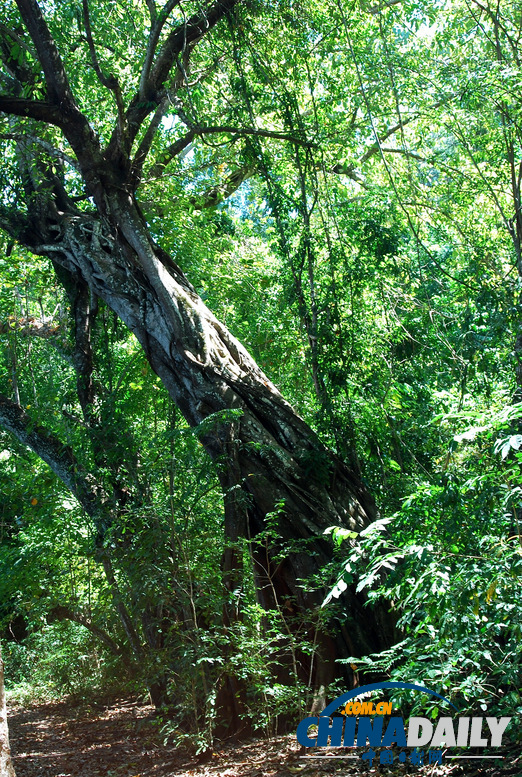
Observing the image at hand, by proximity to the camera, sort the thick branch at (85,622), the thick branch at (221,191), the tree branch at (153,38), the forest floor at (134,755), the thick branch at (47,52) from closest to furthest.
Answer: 1. the forest floor at (134,755)
2. the thick branch at (47,52)
3. the tree branch at (153,38)
4. the thick branch at (85,622)
5. the thick branch at (221,191)

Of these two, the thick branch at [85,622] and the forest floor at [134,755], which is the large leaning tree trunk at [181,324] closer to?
the forest floor at [134,755]

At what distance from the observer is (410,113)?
7043 millimetres

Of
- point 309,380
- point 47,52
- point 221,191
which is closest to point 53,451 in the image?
point 309,380

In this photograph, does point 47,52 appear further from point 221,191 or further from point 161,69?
point 221,191

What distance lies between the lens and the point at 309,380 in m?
6.92

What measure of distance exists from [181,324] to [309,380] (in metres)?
2.00

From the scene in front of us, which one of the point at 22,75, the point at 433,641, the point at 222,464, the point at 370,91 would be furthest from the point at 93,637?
the point at 370,91

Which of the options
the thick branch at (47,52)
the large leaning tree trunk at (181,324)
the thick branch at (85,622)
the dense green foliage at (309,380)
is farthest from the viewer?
the thick branch at (85,622)

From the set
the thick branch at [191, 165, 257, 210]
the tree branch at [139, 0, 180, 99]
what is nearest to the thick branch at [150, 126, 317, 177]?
the tree branch at [139, 0, 180, 99]

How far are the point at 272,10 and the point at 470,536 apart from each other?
546cm

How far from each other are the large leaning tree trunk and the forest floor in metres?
0.63

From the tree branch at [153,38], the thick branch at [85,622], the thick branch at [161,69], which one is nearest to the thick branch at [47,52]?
the thick branch at [161,69]

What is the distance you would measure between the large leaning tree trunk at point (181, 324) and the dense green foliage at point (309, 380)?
0.19 meters

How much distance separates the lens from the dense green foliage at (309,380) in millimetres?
3029
